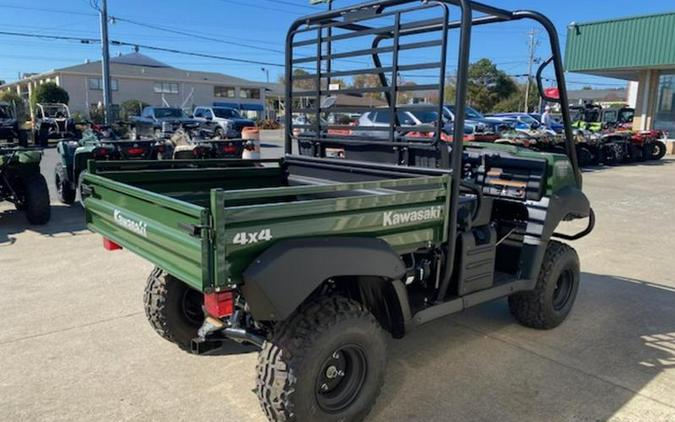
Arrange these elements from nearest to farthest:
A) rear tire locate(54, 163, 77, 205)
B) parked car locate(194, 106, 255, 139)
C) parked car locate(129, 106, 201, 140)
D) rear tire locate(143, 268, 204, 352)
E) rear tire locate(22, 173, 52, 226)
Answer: rear tire locate(143, 268, 204, 352), rear tire locate(22, 173, 52, 226), rear tire locate(54, 163, 77, 205), parked car locate(129, 106, 201, 140), parked car locate(194, 106, 255, 139)

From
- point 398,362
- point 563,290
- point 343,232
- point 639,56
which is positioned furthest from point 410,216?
point 639,56

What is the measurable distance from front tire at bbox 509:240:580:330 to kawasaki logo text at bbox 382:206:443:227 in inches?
53.4

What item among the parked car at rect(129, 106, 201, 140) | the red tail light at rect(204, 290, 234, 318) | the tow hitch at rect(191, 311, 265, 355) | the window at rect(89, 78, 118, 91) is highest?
the window at rect(89, 78, 118, 91)

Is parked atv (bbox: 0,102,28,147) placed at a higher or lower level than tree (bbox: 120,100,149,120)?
lower

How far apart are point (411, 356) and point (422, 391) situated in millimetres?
445

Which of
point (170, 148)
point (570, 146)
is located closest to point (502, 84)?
point (170, 148)

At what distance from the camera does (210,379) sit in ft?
10.5

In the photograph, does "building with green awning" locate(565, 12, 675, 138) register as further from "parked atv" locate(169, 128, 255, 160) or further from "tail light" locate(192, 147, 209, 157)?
"tail light" locate(192, 147, 209, 157)

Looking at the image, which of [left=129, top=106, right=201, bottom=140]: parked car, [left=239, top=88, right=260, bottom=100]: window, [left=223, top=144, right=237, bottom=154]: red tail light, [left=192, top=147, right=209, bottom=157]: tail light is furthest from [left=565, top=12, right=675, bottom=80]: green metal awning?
[left=239, top=88, right=260, bottom=100]: window

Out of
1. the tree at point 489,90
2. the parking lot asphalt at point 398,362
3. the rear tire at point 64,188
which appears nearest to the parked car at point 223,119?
the rear tire at point 64,188

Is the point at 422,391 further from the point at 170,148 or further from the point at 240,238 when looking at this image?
the point at 170,148

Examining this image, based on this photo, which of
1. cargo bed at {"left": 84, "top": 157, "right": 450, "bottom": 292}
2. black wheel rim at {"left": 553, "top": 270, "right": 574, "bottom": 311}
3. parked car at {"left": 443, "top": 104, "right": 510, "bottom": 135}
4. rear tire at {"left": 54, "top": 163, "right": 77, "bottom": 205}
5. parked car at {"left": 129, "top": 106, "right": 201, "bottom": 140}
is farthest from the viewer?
parked car at {"left": 129, "top": 106, "right": 201, "bottom": 140}

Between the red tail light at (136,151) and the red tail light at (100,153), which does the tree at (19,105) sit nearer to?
the red tail light at (136,151)

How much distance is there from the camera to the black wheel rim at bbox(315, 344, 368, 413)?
2.63m
